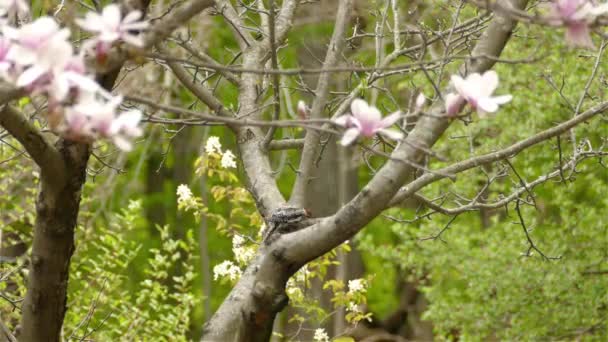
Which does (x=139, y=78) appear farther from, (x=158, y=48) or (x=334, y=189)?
(x=158, y=48)

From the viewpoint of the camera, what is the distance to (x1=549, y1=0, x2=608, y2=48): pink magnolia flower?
189 cm

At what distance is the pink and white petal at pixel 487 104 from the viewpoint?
199 centimetres

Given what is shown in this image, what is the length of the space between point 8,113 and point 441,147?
4.93 m

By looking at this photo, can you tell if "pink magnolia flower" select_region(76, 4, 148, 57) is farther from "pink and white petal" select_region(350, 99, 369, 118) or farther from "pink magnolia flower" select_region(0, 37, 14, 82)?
"pink and white petal" select_region(350, 99, 369, 118)

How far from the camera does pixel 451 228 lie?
7.13m

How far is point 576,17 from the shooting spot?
1.89 metres

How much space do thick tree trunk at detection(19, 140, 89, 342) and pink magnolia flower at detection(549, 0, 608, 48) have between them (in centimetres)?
165

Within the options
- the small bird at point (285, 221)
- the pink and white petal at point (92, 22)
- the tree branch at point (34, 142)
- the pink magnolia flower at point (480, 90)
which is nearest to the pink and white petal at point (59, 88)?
the pink and white petal at point (92, 22)

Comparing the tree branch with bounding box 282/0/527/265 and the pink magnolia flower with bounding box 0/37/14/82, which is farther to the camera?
the tree branch with bounding box 282/0/527/265

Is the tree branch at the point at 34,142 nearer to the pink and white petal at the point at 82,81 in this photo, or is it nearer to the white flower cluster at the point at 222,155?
the pink and white petal at the point at 82,81

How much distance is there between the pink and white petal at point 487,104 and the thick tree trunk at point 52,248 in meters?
1.45

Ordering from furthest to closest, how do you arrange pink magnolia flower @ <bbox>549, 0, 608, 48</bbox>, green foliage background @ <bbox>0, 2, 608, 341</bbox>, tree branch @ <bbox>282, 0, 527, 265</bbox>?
green foliage background @ <bbox>0, 2, 608, 341</bbox> → tree branch @ <bbox>282, 0, 527, 265</bbox> → pink magnolia flower @ <bbox>549, 0, 608, 48</bbox>

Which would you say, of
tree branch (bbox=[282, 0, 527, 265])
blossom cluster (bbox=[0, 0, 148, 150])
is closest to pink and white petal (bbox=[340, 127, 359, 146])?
blossom cluster (bbox=[0, 0, 148, 150])

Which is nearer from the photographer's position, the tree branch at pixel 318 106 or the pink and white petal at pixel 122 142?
the pink and white petal at pixel 122 142
